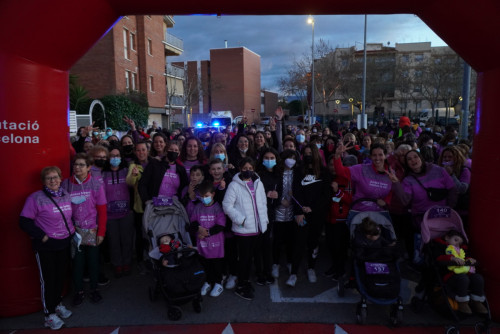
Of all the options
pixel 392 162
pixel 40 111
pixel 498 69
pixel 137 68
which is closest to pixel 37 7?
pixel 40 111

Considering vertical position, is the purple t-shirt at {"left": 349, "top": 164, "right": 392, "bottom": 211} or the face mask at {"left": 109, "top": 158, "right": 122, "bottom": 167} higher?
the face mask at {"left": 109, "top": 158, "right": 122, "bottom": 167}

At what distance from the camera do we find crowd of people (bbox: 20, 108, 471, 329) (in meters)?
4.26

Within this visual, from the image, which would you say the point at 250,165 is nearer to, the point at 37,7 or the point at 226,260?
the point at 226,260

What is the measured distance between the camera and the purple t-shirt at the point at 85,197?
4.34 meters

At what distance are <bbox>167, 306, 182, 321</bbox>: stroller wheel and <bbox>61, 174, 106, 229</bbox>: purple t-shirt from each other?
1413 mm

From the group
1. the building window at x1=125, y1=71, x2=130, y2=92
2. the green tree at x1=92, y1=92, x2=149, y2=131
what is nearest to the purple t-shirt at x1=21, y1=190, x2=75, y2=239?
the green tree at x1=92, y1=92, x2=149, y2=131

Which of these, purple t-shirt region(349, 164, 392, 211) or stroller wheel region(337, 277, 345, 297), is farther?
purple t-shirt region(349, 164, 392, 211)

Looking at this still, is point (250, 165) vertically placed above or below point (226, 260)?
above

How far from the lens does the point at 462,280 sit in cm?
371

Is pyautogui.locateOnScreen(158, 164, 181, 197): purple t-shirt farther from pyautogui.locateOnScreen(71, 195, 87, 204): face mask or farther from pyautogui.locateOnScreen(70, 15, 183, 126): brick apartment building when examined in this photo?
pyautogui.locateOnScreen(70, 15, 183, 126): brick apartment building

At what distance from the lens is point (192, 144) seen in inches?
219

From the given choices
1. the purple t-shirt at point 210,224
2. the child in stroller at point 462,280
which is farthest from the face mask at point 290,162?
the child in stroller at point 462,280

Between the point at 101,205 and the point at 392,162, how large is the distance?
178 inches

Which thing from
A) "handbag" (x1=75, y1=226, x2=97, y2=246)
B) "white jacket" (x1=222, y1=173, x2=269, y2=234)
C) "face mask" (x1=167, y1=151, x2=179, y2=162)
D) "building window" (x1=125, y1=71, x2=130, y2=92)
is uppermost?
"building window" (x1=125, y1=71, x2=130, y2=92)
